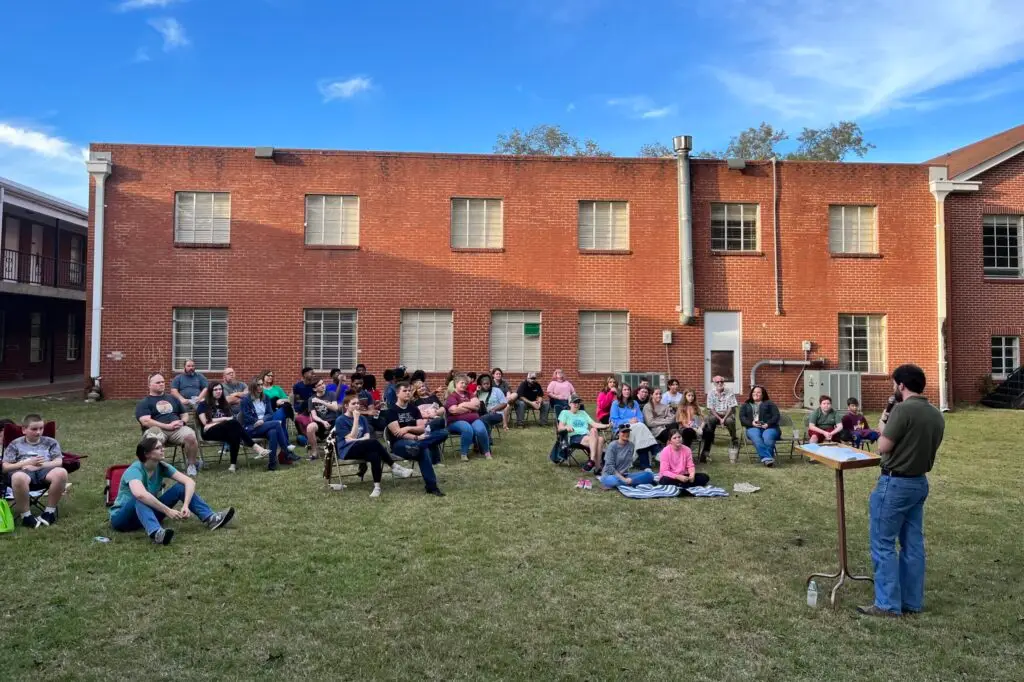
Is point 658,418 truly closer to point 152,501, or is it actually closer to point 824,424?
point 824,424

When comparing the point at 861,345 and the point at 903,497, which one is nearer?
the point at 903,497

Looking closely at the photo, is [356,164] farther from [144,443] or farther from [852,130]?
[852,130]

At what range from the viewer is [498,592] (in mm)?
4965

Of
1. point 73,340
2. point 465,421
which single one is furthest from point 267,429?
point 73,340

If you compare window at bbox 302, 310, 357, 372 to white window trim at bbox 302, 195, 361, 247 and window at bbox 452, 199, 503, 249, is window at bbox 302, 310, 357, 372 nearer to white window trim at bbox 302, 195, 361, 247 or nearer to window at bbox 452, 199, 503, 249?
white window trim at bbox 302, 195, 361, 247

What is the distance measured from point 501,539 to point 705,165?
14.9 metres

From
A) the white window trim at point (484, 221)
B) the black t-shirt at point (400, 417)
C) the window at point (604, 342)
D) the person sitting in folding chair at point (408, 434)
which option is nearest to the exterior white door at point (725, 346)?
the window at point (604, 342)

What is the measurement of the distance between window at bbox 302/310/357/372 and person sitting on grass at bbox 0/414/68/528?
10.4 metres

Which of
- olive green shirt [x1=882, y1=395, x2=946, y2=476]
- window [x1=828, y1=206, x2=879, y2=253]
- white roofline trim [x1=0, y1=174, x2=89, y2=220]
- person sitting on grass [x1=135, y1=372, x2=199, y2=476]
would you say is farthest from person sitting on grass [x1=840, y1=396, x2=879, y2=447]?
white roofline trim [x1=0, y1=174, x2=89, y2=220]

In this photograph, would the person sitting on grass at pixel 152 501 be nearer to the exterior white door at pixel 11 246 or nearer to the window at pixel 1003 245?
the exterior white door at pixel 11 246

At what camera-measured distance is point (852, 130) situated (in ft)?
121

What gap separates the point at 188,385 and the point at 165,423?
1.44 meters

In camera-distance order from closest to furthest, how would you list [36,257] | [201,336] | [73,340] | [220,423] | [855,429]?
[220,423], [855,429], [201,336], [36,257], [73,340]

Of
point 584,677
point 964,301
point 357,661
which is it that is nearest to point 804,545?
point 584,677
